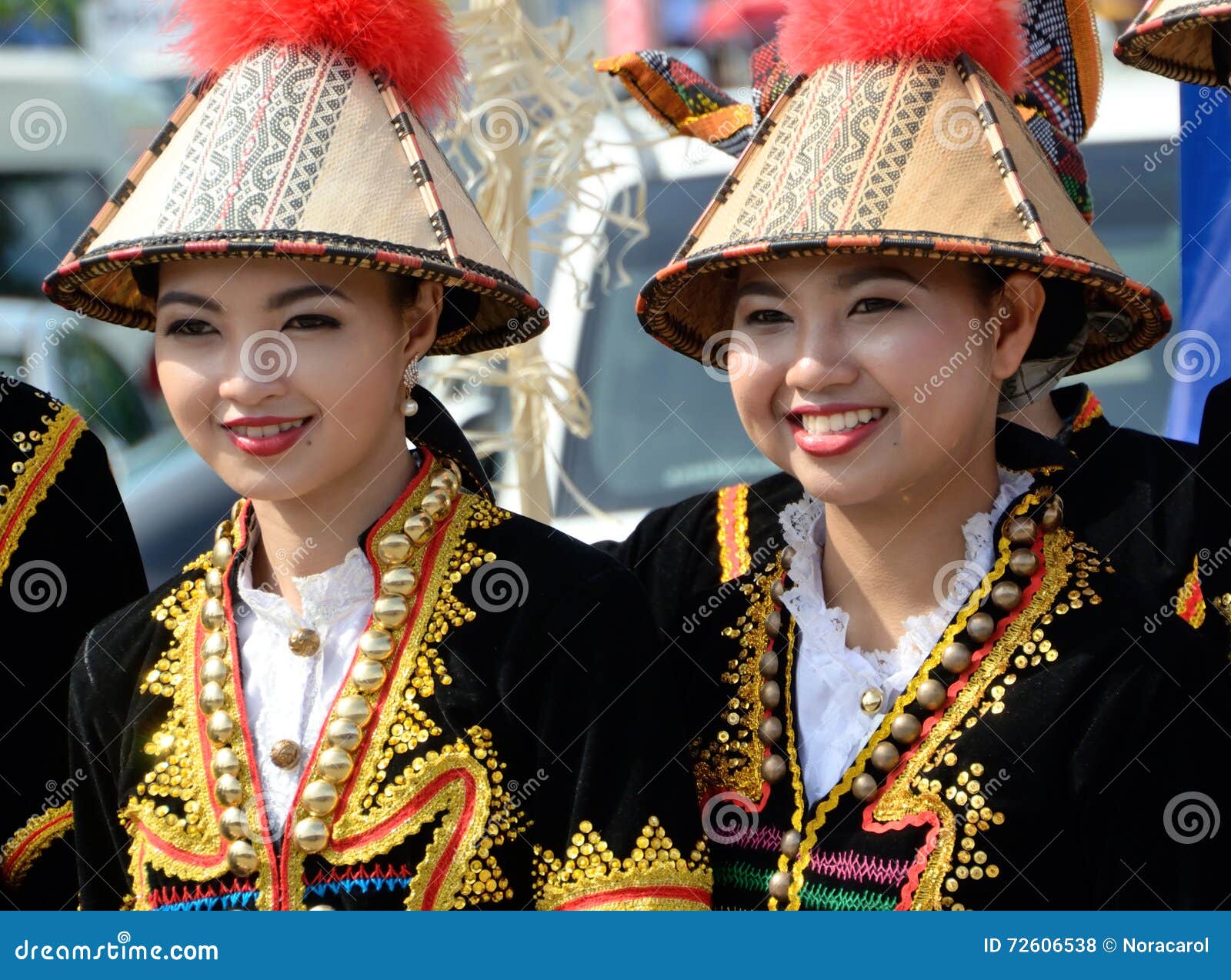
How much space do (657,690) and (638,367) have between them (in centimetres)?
244

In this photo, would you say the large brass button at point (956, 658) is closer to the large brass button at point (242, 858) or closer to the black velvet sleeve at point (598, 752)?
the black velvet sleeve at point (598, 752)

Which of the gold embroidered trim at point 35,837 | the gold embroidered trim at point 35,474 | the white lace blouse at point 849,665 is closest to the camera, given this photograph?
the white lace blouse at point 849,665

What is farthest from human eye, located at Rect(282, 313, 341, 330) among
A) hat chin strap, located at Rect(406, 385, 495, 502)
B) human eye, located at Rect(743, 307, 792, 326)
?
human eye, located at Rect(743, 307, 792, 326)

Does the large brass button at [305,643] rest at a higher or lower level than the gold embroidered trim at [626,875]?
higher

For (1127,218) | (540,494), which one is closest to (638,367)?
(540,494)

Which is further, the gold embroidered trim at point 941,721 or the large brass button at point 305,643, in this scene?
the large brass button at point 305,643

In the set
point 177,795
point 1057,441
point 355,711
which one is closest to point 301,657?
point 355,711

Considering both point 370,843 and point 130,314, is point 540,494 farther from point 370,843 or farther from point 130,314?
point 370,843

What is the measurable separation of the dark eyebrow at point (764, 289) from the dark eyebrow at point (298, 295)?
0.61 meters

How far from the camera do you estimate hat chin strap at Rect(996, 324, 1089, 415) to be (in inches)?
112

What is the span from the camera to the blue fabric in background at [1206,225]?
3.58 metres

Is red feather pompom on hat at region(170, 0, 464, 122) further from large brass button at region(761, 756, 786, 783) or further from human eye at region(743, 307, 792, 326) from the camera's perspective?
large brass button at region(761, 756, 786, 783)

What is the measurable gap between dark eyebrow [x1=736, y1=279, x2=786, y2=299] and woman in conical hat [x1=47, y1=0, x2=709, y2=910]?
0.34 meters

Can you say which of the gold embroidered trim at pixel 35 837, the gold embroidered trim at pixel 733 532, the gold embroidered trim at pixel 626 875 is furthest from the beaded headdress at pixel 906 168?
the gold embroidered trim at pixel 35 837
